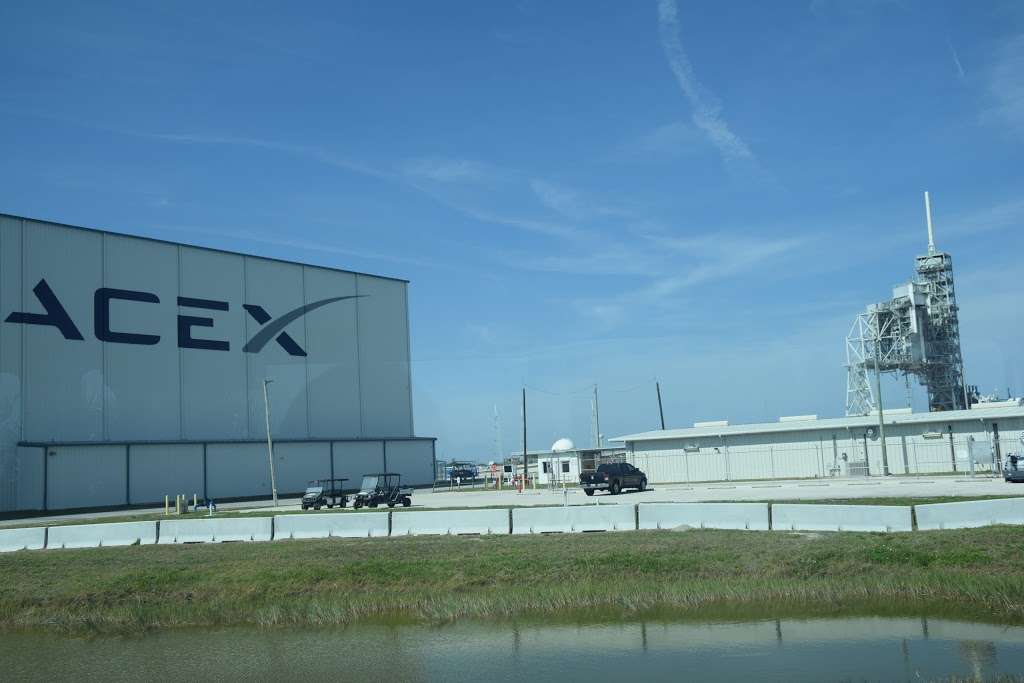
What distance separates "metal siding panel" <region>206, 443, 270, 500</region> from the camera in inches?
2453

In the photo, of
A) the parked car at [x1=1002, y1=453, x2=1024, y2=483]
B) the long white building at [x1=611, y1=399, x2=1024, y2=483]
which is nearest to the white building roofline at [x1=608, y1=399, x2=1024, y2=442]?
the long white building at [x1=611, y1=399, x2=1024, y2=483]

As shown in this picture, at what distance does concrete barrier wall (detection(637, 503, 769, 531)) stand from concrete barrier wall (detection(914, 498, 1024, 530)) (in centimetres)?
414

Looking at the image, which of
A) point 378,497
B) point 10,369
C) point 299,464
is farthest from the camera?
point 299,464

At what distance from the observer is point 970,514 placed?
2339cm

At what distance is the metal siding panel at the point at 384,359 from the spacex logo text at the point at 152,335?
11.1 ft

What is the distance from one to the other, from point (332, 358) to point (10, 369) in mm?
23429

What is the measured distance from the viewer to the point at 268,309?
69.1 m

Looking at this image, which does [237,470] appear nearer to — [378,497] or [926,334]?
[378,497]

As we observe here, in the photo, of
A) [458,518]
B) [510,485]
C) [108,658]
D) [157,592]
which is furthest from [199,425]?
[108,658]

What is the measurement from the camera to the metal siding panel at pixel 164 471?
58.3 m

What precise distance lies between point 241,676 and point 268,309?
56.8 meters

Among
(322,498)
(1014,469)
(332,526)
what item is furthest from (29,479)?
(1014,469)

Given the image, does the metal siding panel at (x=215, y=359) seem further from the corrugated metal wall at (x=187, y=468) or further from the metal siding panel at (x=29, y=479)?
the metal siding panel at (x=29, y=479)

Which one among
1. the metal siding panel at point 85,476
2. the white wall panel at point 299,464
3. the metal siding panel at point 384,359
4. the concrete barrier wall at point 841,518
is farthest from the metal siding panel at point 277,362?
the concrete barrier wall at point 841,518
